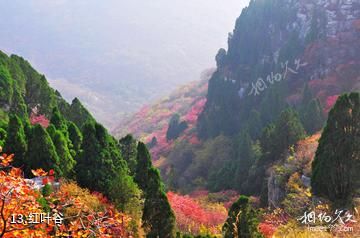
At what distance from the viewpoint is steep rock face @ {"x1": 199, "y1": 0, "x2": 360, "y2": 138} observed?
2825 inches

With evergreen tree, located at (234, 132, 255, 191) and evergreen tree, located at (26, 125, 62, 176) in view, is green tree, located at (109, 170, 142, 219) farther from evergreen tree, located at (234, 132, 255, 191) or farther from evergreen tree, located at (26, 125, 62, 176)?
evergreen tree, located at (234, 132, 255, 191)

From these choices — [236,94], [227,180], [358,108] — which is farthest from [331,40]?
[358,108]

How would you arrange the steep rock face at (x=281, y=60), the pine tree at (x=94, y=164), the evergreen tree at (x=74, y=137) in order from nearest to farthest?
the pine tree at (x=94, y=164) < the evergreen tree at (x=74, y=137) < the steep rock face at (x=281, y=60)

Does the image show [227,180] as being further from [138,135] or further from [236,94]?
[138,135]

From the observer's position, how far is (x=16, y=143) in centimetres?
2586

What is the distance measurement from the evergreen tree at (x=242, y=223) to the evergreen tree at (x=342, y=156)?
635cm

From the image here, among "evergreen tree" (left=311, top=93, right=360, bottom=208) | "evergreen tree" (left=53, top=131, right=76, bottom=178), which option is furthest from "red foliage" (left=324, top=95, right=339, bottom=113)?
"evergreen tree" (left=53, top=131, right=76, bottom=178)

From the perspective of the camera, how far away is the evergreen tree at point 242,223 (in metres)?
17.8

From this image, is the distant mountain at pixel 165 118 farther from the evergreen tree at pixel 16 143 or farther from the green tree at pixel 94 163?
the green tree at pixel 94 163

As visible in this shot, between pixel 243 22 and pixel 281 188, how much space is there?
77.5m

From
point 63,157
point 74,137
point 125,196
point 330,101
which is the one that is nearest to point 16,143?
point 63,157

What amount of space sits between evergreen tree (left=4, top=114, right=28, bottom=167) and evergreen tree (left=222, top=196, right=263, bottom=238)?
13.2 metres

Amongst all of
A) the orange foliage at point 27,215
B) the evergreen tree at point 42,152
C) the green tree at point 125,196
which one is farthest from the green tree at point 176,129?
the orange foliage at point 27,215

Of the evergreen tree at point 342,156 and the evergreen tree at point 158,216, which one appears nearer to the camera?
the evergreen tree at point 158,216
